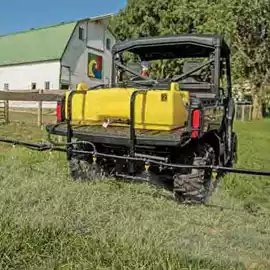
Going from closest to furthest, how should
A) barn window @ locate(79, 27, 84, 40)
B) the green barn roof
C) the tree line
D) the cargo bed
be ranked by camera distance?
the cargo bed → the tree line → the green barn roof → barn window @ locate(79, 27, 84, 40)

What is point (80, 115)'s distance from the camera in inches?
215

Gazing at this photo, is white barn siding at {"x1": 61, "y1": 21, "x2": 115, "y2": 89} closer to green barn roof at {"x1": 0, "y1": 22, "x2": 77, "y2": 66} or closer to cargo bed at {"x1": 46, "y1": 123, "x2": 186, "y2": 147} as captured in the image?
green barn roof at {"x1": 0, "y1": 22, "x2": 77, "y2": 66}

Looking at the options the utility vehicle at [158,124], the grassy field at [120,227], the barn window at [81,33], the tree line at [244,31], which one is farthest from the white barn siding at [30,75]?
the grassy field at [120,227]

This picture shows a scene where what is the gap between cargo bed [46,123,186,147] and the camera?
468cm

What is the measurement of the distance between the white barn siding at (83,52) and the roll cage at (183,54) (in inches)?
1103

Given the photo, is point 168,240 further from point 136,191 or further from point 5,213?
point 136,191

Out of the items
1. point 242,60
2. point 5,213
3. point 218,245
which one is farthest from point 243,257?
point 242,60

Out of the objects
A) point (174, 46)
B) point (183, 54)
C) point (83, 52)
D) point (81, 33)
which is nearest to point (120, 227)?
point (174, 46)

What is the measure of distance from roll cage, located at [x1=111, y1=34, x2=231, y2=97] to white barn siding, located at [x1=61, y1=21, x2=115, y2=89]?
28.0 m

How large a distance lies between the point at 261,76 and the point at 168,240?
84.8 ft

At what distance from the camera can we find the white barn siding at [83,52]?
3472 cm

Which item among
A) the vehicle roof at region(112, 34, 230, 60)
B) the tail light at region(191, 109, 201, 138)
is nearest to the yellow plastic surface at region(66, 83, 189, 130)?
the tail light at region(191, 109, 201, 138)

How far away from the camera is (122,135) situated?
495 cm

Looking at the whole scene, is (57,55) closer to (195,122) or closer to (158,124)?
(158,124)
